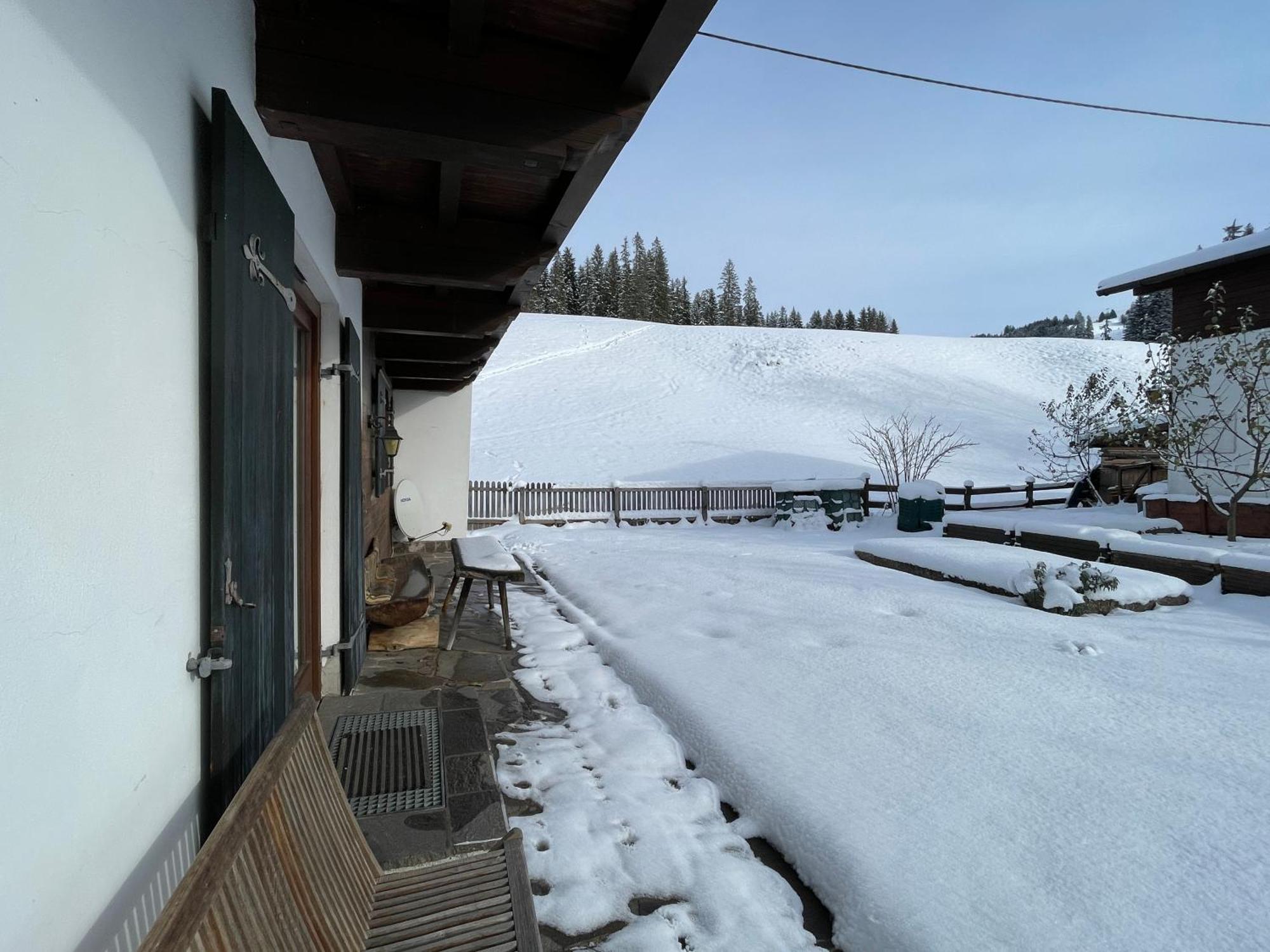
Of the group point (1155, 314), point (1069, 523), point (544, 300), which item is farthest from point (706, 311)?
point (1069, 523)

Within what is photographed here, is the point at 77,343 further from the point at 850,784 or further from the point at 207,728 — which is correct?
the point at 850,784

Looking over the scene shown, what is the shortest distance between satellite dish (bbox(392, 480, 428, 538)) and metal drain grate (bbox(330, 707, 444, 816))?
657 centimetres

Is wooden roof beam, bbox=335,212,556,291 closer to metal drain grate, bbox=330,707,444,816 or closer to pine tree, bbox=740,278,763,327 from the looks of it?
metal drain grate, bbox=330,707,444,816

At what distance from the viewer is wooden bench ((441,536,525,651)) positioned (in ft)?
16.2

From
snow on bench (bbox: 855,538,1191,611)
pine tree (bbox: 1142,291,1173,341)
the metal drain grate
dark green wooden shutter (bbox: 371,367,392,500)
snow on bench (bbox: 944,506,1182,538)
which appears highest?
pine tree (bbox: 1142,291,1173,341)

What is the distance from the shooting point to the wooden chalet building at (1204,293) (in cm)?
903

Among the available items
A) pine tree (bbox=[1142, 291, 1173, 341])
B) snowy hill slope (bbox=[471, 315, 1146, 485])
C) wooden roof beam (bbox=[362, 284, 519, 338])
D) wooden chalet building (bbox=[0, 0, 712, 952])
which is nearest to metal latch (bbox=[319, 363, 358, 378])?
wooden chalet building (bbox=[0, 0, 712, 952])

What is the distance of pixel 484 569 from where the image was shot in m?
4.89

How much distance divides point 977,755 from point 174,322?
347cm

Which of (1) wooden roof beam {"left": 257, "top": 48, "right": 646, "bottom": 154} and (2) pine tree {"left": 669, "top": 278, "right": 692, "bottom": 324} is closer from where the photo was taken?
(1) wooden roof beam {"left": 257, "top": 48, "right": 646, "bottom": 154}

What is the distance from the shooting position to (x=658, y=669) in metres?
4.35

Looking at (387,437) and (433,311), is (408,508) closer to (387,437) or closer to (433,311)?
(387,437)

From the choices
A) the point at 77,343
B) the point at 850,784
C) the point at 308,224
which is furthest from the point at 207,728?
the point at 850,784

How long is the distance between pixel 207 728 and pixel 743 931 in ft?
5.35
